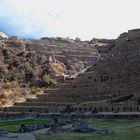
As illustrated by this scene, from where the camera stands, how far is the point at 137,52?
7406 centimetres

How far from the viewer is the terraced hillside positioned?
171 ft

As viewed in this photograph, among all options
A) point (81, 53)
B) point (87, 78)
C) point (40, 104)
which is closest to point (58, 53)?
point (81, 53)

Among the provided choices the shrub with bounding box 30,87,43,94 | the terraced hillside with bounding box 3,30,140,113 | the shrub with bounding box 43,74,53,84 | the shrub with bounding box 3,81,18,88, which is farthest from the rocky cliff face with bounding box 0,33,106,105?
the terraced hillside with bounding box 3,30,140,113

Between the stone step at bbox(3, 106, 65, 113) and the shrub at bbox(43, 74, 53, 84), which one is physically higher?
the shrub at bbox(43, 74, 53, 84)

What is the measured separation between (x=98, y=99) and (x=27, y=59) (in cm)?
2727

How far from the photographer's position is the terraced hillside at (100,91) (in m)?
52.2

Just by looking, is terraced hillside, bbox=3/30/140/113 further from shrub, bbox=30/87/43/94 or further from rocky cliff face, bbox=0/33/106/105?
rocky cliff face, bbox=0/33/106/105

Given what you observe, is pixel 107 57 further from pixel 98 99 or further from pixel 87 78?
pixel 98 99

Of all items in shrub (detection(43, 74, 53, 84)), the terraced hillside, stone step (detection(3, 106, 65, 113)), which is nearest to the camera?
the terraced hillside

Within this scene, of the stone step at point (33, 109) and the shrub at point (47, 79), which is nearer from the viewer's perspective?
the stone step at point (33, 109)

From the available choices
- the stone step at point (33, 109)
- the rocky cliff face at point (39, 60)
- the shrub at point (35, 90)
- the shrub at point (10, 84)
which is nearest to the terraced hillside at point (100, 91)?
the stone step at point (33, 109)

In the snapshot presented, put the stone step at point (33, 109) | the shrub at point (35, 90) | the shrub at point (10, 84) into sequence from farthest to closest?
the shrub at point (10, 84) → the shrub at point (35, 90) → the stone step at point (33, 109)

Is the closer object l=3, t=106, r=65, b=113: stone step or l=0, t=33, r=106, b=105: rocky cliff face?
l=3, t=106, r=65, b=113: stone step

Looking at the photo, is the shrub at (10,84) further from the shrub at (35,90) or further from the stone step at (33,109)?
the stone step at (33,109)
